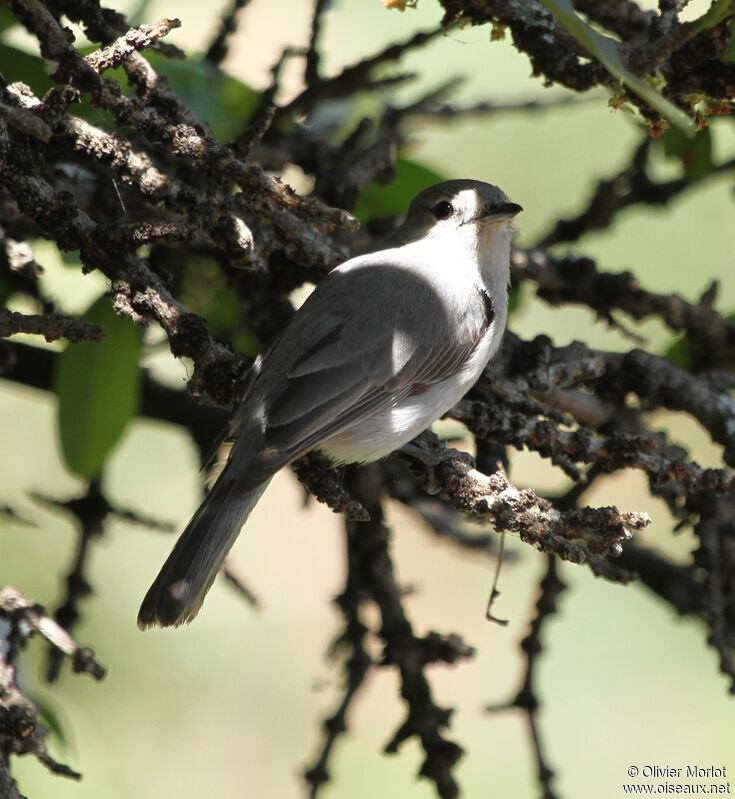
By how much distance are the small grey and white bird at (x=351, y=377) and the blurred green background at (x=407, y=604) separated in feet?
3.76

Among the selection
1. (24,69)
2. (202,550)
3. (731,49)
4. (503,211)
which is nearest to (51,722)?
(202,550)

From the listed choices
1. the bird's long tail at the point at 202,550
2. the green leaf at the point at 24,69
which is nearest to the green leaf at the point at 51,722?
the bird's long tail at the point at 202,550

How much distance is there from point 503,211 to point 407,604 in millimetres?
2153

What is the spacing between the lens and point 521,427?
95.0 inches

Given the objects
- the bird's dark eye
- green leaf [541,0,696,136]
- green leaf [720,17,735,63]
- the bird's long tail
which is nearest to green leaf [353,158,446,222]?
the bird's dark eye

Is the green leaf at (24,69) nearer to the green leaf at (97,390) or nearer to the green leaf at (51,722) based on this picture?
the green leaf at (97,390)

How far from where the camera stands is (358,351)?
2.84 m

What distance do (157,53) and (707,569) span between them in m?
1.82

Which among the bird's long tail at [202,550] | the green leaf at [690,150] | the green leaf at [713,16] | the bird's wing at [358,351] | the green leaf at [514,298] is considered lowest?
the bird's long tail at [202,550]

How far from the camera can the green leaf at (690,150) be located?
10.7ft

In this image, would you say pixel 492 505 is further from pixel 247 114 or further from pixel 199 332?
pixel 247 114

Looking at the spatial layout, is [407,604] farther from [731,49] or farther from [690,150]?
[731,49]

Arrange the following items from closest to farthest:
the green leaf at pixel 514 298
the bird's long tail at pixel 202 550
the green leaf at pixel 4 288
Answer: the bird's long tail at pixel 202 550 < the green leaf at pixel 4 288 < the green leaf at pixel 514 298

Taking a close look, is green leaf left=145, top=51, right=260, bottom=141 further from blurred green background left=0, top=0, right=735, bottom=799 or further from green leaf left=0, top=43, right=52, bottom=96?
blurred green background left=0, top=0, right=735, bottom=799
